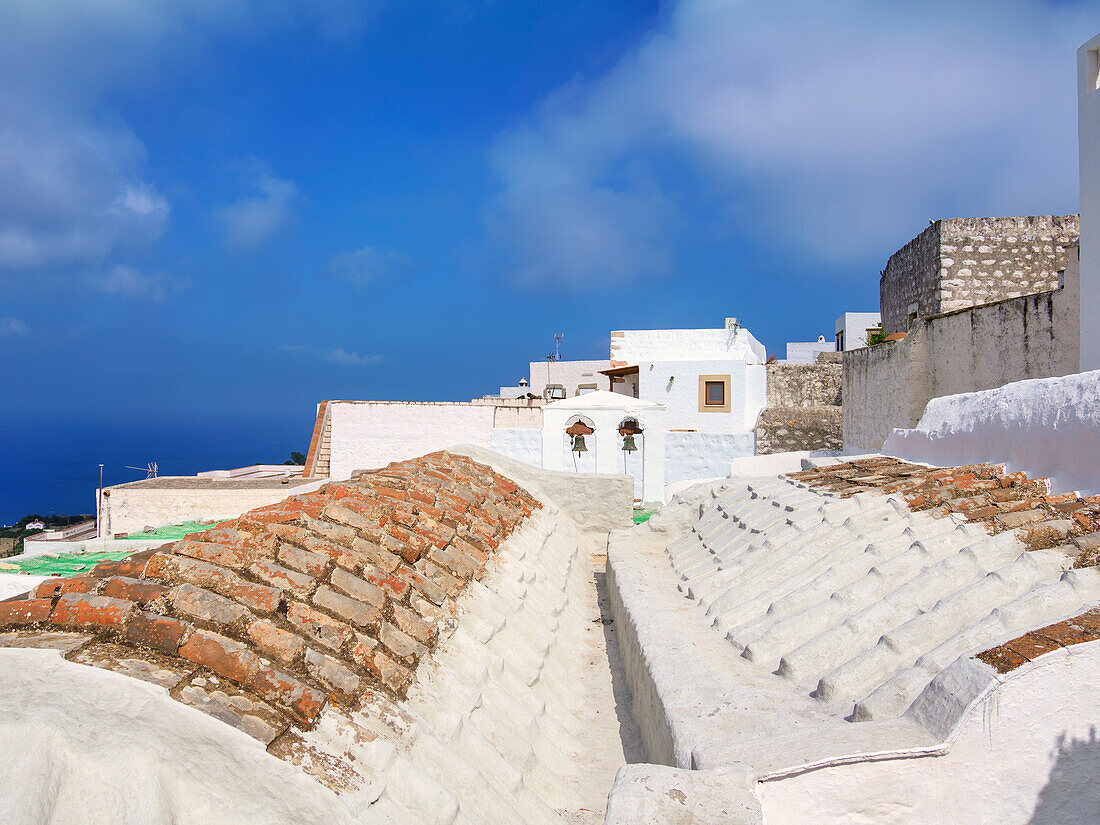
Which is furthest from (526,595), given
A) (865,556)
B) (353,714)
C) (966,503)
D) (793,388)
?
(793,388)

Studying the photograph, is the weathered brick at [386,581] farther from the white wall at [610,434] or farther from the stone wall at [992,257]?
the white wall at [610,434]

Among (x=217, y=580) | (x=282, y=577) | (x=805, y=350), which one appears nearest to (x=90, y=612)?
(x=217, y=580)

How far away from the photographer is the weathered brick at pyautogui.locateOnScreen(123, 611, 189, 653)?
2.02 meters

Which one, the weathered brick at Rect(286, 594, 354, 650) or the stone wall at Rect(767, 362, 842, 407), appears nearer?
the weathered brick at Rect(286, 594, 354, 650)

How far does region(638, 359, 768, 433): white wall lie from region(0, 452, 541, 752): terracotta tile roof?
76.1ft

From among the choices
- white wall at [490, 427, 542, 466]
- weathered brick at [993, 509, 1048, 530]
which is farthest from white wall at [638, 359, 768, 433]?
weathered brick at [993, 509, 1048, 530]

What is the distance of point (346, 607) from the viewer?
263cm

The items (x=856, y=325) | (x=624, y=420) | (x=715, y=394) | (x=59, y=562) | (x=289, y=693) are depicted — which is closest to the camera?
(x=289, y=693)

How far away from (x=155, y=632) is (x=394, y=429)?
2062 cm

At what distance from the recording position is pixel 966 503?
3910 millimetres

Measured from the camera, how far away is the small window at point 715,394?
26094mm

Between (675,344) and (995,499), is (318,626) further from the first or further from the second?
(675,344)

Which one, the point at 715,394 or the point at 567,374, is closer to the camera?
the point at 715,394

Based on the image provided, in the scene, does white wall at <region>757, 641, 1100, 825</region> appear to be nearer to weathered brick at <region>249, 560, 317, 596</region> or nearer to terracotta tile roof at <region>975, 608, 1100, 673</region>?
terracotta tile roof at <region>975, 608, 1100, 673</region>
